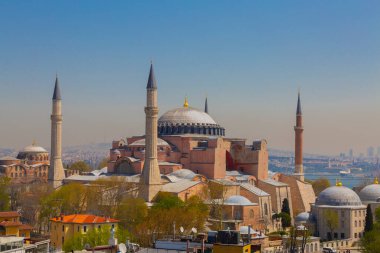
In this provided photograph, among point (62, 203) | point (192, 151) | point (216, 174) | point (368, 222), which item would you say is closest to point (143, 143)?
point (192, 151)

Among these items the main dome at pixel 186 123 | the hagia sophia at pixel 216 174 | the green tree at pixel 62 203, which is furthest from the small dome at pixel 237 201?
the main dome at pixel 186 123

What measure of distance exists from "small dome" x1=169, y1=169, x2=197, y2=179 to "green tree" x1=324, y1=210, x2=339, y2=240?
8649mm

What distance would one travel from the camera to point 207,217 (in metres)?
38.1

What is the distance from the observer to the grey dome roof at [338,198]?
136ft

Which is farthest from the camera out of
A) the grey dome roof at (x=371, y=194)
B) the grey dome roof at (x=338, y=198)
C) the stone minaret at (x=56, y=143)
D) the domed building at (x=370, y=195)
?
the stone minaret at (x=56, y=143)

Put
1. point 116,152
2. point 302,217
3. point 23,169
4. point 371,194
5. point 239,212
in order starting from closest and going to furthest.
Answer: point 239,212 → point 302,217 → point 371,194 → point 116,152 → point 23,169

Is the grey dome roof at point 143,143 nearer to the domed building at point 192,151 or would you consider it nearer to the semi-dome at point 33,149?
the domed building at point 192,151

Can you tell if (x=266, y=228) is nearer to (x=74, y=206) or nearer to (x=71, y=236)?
(x=74, y=206)

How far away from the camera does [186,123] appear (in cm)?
4966

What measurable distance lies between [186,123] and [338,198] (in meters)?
12.9

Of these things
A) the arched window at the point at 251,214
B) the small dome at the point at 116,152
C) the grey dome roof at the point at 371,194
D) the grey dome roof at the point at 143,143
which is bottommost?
the arched window at the point at 251,214

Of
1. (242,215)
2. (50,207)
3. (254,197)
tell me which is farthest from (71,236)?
(254,197)

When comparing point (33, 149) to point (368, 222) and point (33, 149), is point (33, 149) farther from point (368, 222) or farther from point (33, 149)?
point (368, 222)

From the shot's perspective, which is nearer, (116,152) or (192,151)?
(192,151)
